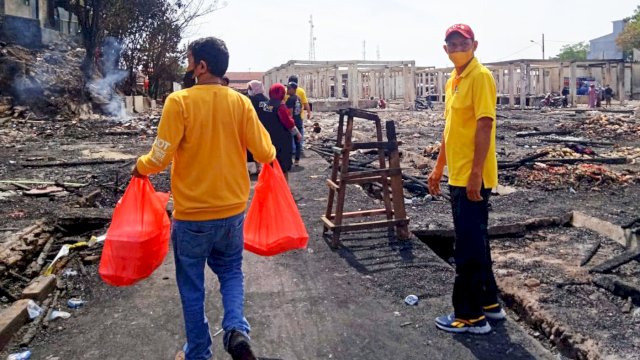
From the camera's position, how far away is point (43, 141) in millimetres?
16547

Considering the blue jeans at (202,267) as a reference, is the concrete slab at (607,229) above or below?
below

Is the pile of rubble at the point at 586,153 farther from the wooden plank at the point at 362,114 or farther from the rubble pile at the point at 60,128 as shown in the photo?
the rubble pile at the point at 60,128

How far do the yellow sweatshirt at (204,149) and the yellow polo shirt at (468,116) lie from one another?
4.39 feet

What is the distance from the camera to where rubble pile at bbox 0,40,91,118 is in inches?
862

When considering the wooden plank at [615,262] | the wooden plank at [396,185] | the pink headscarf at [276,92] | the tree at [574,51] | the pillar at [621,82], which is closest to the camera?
the wooden plank at [615,262]

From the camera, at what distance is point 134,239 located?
10.3ft

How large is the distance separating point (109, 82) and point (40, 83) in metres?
6.38

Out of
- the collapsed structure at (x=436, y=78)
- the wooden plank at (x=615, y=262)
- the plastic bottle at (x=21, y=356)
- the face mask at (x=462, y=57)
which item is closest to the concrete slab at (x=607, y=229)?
the wooden plank at (x=615, y=262)

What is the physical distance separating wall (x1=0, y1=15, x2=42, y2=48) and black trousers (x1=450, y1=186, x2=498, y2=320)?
88.3ft

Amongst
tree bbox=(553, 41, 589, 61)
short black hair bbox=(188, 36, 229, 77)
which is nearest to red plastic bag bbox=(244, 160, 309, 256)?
short black hair bbox=(188, 36, 229, 77)

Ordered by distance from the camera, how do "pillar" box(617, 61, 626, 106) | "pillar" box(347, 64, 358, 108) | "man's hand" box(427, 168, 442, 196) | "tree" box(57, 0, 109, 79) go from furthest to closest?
"pillar" box(617, 61, 626, 106), "pillar" box(347, 64, 358, 108), "tree" box(57, 0, 109, 79), "man's hand" box(427, 168, 442, 196)

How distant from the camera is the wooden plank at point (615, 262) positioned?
4.95 meters

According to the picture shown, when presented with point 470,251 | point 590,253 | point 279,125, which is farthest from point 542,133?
point 470,251

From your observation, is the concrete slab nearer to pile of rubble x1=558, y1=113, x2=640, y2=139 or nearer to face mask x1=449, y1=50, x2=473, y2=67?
face mask x1=449, y1=50, x2=473, y2=67
